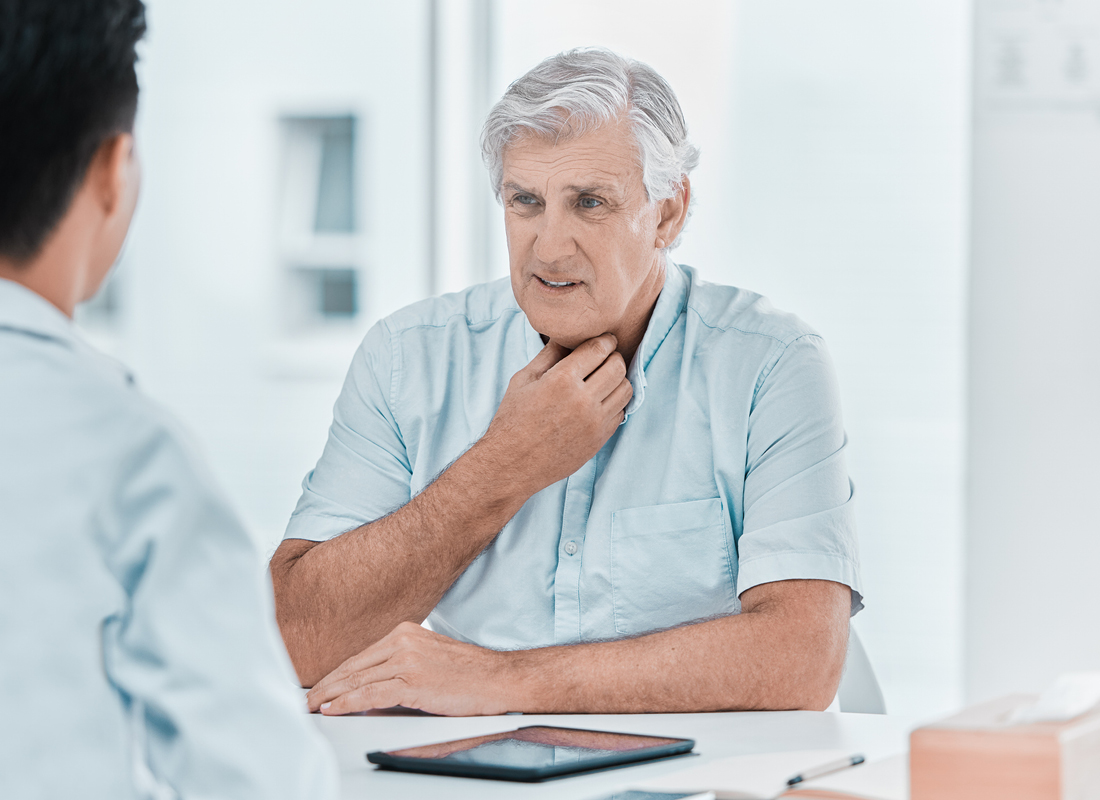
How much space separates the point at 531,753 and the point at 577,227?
0.81 m

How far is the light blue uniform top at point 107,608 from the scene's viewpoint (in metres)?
0.60

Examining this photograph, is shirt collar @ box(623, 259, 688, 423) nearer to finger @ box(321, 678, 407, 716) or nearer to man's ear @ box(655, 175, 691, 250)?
man's ear @ box(655, 175, 691, 250)

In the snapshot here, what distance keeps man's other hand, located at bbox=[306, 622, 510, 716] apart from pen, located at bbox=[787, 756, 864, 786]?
435mm

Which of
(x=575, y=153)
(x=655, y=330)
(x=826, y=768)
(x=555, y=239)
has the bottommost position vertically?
(x=826, y=768)

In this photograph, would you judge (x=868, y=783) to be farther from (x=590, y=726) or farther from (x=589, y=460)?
(x=589, y=460)

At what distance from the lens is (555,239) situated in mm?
1581

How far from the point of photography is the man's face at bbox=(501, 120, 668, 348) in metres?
1.57

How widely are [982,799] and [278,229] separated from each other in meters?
3.74

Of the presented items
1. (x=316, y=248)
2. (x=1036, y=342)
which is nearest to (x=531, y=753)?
(x=1036, y=342)

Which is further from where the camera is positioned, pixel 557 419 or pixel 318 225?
pixel 318 225

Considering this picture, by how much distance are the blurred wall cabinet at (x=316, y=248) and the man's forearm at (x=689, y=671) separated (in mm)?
2866

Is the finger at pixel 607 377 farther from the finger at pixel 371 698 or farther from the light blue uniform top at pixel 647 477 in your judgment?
the finger at pixel 371 698

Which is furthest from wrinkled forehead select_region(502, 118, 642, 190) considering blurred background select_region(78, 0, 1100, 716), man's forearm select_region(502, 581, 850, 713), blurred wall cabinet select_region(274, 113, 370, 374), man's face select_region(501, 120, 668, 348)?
blurred wall cabinet select_region(274, 113, 370, 374)

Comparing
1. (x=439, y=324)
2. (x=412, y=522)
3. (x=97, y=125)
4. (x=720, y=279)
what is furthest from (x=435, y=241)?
(x=97, y=125)
